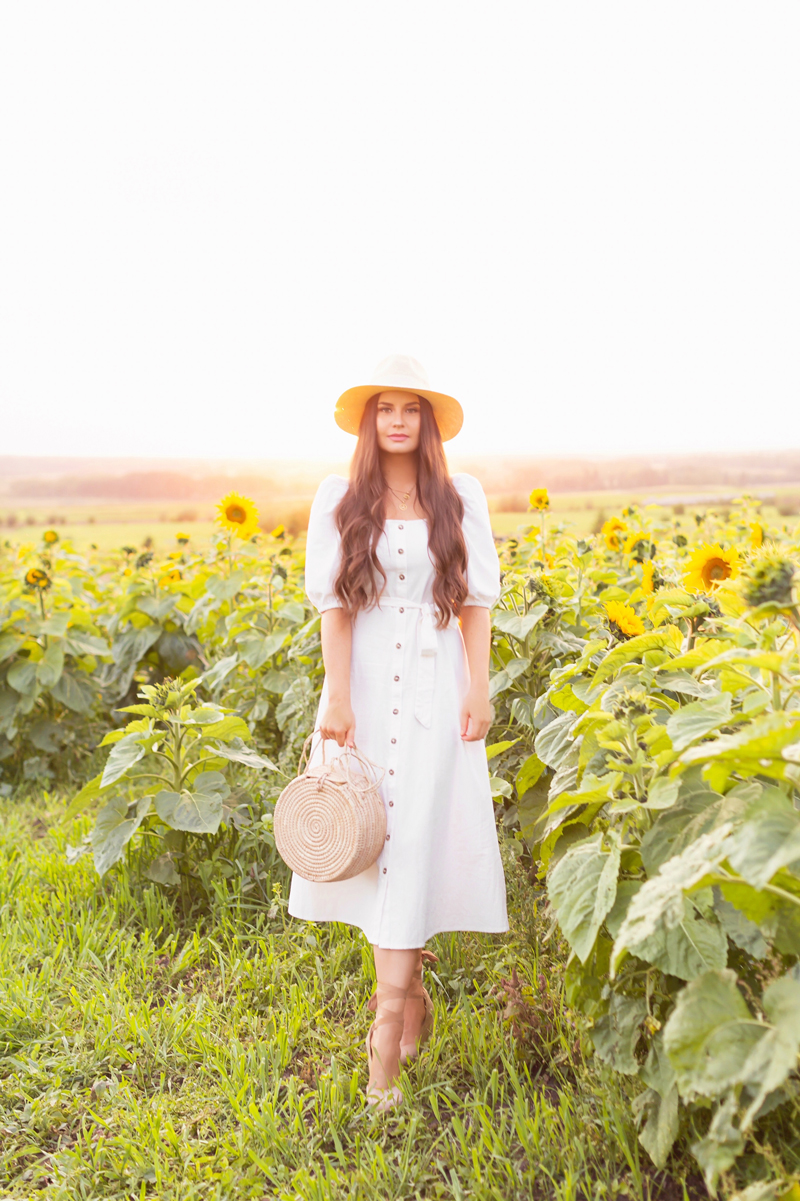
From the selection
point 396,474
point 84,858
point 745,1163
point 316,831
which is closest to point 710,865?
point 745,1163

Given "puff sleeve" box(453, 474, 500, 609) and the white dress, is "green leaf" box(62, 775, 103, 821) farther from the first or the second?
"puff sleeve" box(453, 474, 500, 609)

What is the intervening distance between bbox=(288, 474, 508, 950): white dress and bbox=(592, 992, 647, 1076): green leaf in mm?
719

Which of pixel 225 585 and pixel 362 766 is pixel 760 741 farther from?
pixel 225 585

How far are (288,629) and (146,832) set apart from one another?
4.22 ft

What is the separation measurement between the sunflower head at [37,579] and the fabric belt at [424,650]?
111 inches

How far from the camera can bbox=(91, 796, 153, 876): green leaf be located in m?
3.20

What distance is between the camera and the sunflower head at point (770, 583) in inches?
59.2

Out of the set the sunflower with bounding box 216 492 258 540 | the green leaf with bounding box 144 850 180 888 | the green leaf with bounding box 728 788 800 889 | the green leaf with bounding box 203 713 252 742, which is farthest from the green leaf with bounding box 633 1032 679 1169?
the sunflower with bounding box 216 492 258 540

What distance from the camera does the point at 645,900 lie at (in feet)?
4.62

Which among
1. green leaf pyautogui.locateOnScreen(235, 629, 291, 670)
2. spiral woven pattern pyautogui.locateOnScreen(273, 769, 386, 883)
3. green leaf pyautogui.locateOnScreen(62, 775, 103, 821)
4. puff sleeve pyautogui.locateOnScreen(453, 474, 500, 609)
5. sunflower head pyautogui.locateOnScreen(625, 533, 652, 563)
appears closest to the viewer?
spiral woven pattern pyautogui.locateOnScreen(273, 769, 386, 883)

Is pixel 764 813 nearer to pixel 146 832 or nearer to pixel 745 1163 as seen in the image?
pixel 745 1163

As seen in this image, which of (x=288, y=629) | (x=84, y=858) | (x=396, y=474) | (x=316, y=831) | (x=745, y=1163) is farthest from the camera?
(x=288, y=629)

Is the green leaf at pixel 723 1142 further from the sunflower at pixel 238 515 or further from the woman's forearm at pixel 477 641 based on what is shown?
the sunflower at pixel 238 515

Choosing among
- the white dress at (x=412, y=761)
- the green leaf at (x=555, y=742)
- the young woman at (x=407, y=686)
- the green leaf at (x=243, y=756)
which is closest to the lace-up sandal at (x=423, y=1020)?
the young woman at (x=407, y=686)
